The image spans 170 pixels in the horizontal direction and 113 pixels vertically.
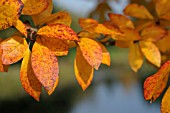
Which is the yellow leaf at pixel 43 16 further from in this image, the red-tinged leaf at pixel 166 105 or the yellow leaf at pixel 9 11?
the red-tinged leaf at pixel 166 105

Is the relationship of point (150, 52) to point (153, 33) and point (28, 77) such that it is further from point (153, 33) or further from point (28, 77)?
point (28, 77)

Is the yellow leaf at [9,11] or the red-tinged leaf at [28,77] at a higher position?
the yellow leaf at [9,11]

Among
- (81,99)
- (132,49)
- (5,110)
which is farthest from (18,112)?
(132,49)

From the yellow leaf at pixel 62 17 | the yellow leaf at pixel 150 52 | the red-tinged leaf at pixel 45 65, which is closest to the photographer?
the red-tinged leaf at pixel 45 65

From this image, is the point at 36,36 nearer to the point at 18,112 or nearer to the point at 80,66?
the point at 80,66

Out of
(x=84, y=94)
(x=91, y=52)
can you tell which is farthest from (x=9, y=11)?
(x=84, y=94)

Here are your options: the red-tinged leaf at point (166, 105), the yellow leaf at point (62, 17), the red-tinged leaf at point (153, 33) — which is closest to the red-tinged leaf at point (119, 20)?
the red-tinged leaf at point (153, 33)
